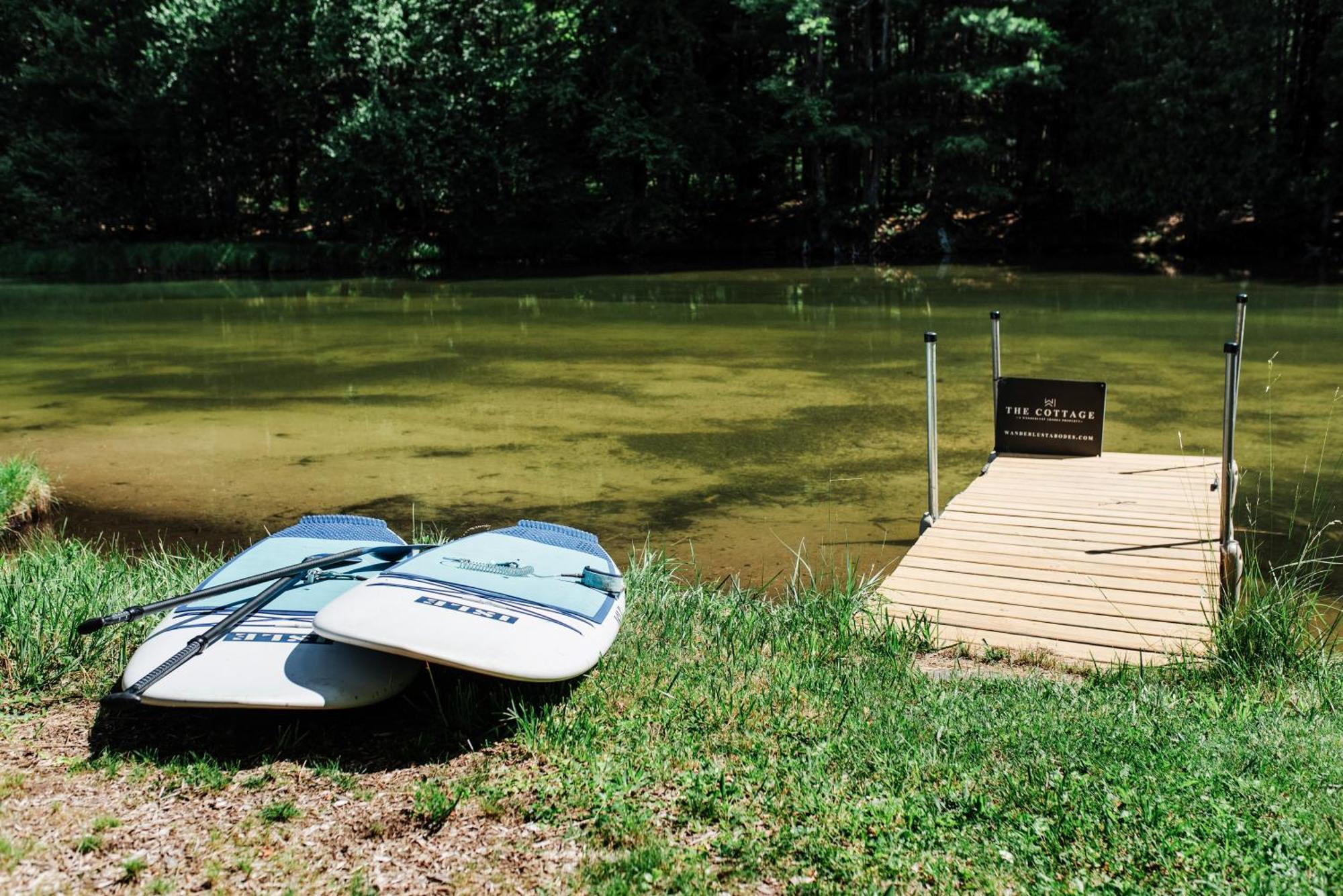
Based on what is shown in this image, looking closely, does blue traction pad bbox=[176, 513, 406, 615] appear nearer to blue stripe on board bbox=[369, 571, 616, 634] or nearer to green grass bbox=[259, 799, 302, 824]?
blue stripe on board bbox=[369, 571, 616, 634]

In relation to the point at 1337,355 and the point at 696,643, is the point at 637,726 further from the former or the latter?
the point at 1337,355

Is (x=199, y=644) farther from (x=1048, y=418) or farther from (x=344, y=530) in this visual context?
(x=1048, y=418)

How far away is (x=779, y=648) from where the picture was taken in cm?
411

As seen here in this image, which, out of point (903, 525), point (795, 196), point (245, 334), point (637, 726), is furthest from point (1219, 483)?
point (795, 196)

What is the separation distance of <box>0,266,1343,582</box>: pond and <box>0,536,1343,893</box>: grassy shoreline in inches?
103

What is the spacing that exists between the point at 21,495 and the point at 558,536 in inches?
184

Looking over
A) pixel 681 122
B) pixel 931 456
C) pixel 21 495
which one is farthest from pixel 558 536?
pixel 681 122

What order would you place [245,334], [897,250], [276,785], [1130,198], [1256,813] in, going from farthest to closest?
[897,250], [1130,198], [245,334], [276,785], [1256,813]

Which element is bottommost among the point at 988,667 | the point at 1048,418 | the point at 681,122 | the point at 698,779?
the point at 988,667

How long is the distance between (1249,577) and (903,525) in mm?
2328

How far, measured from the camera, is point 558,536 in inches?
175

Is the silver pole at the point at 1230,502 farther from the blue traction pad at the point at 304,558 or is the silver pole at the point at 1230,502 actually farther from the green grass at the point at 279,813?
the green grass at the point at 279,813

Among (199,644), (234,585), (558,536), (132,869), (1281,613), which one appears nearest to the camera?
(132,869)

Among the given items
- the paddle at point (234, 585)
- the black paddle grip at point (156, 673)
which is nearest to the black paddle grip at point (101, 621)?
the paddle at point (234, 585)
